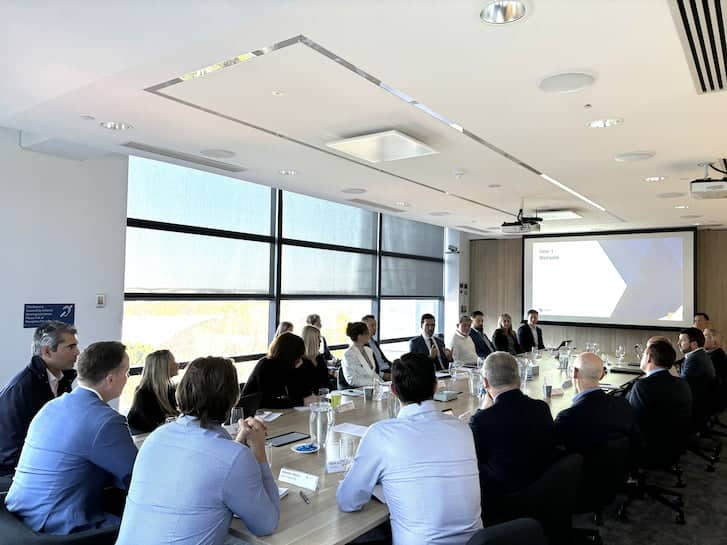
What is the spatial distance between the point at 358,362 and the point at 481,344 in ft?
12.6

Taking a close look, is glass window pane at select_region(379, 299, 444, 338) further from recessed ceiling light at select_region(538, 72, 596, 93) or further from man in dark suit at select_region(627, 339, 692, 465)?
recessed ceiling light at select_region(538, 72, 596, 93)

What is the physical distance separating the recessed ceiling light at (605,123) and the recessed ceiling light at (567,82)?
76 cm

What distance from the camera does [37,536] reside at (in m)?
1.97

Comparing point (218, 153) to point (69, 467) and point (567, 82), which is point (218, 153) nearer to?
point (567, 82)

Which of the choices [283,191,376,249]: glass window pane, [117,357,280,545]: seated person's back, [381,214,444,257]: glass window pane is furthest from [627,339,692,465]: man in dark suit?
[381,214,444,257]: glass window pane

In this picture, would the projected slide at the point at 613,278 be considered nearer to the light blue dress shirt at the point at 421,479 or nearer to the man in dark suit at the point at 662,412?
the man in dark suit at the point at 662,412

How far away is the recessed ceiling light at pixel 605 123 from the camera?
3996 millimetres

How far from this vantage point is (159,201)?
6.51 metres

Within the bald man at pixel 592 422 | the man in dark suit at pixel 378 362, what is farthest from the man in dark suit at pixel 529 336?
the bald man at pixel 592 422

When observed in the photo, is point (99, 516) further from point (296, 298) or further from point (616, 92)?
point (296, 298)

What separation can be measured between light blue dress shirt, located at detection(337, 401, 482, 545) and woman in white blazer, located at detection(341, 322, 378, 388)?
3521 millimetres

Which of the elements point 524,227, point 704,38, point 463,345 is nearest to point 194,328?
point 463,345

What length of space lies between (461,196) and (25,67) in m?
5.52

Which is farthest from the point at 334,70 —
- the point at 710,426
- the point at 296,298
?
the point at 710,426
